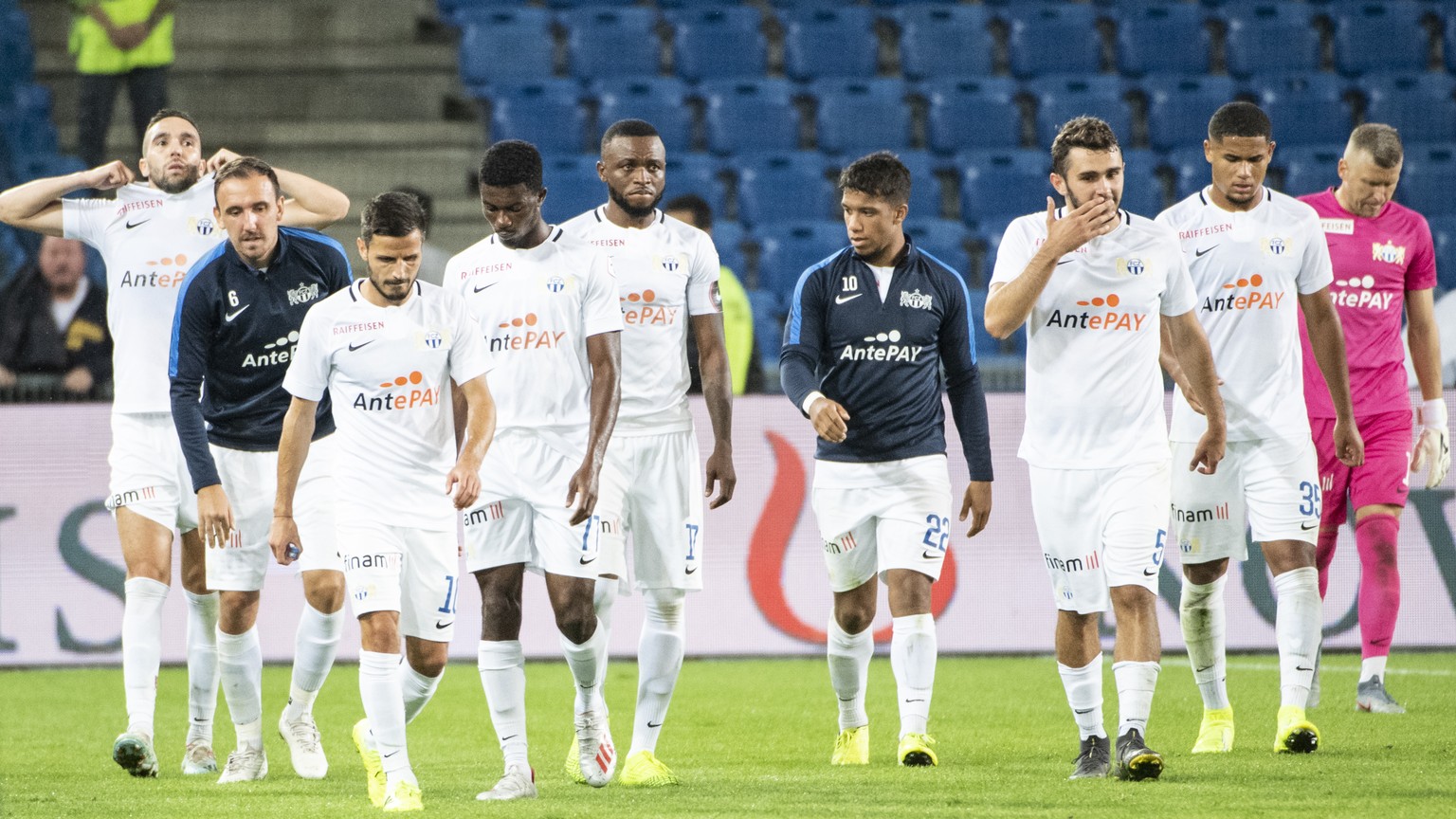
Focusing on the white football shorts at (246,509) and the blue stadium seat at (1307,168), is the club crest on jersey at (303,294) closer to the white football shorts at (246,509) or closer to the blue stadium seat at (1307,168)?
the white football shorts at (246,509)

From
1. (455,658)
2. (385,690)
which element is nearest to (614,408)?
(385,690)

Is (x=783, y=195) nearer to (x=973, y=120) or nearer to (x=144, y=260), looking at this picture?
(x=973, y=120)

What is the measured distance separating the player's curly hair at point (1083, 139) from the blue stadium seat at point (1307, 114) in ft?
32.2

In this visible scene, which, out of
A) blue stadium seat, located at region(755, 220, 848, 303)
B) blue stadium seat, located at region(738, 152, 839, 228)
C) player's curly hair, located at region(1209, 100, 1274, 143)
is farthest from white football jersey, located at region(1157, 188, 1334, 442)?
blue stadium seat, located at region(738, 152, 839, 228)

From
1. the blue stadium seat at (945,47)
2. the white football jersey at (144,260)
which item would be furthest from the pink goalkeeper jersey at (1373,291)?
the blue stadium seat at (945,47)

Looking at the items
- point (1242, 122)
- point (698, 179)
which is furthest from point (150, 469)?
point (698, 179)

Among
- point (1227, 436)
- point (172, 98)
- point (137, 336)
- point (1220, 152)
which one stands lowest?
point (1227, 436)

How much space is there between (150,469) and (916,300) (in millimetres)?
3096

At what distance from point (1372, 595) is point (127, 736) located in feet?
17.5

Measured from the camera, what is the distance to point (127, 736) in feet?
21.9

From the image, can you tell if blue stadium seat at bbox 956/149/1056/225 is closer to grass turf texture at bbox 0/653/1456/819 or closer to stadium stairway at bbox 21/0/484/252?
stadium stairway at bbox 21/0/484/252

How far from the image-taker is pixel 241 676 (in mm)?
6996

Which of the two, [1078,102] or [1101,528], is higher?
[1078,102]

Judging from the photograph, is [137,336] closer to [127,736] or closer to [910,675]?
[127,736]
